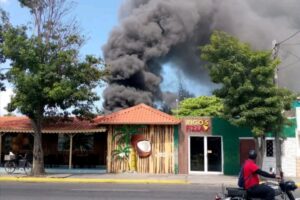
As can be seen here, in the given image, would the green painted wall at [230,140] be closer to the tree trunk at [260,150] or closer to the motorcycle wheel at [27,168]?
the tree trunk at [260,150]

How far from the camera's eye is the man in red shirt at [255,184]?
8.59 m

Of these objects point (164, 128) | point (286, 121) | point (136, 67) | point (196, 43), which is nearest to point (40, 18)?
point (164, 128)

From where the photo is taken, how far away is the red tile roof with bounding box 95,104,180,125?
2547 centimetres

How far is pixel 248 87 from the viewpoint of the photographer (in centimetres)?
2184

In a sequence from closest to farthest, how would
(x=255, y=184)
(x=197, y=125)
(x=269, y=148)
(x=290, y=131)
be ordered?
(x=255, y=184) → (x=290, y=131) → (x=269, y=148) → (x=197, y=125)

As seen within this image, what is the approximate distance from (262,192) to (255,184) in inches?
8.0

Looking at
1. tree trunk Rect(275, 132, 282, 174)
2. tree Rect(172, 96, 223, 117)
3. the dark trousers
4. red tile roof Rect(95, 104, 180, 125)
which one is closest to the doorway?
red tile roof Rect(95, 104, 180, 125)

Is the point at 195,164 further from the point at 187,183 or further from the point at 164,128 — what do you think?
the point at 187,183

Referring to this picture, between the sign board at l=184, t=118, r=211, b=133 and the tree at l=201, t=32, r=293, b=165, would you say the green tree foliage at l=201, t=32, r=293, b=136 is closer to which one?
the tree at l=201, t=32, r=293, b=165

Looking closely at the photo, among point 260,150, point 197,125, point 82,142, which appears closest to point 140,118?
point 197,125

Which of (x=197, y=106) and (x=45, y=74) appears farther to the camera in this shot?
(x=197, y=106)

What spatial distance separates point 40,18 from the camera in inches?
990

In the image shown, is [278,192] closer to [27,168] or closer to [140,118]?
[140,118]

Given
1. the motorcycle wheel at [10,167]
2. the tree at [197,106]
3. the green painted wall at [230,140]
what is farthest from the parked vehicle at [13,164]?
the tree at [197,106]
